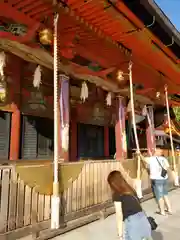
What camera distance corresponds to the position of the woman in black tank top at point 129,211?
106 inches

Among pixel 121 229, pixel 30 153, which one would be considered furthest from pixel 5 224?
pixel 30 153

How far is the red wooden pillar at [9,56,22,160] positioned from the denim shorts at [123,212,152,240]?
3.71m

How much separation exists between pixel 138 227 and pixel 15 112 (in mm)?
4023

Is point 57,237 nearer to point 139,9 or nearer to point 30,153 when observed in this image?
point 30,153

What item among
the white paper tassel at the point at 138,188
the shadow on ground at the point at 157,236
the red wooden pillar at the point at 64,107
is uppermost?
the red wooden pillar at the point at 64,107

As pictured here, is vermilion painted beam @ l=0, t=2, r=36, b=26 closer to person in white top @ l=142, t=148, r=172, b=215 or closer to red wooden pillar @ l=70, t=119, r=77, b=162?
red wooden pillar @ l=70, t=119, r=77, b=162

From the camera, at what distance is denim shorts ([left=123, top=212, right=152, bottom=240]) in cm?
269

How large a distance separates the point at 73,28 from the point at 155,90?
538 centimetres

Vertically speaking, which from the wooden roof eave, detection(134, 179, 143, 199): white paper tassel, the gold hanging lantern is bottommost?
detection(134, 179, 143, 199): white paper tassel

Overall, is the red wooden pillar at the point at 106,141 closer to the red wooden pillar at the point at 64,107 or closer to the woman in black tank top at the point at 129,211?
the red wooden pillar at the point at 64,107

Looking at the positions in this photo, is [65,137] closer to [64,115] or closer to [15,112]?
[64,115]

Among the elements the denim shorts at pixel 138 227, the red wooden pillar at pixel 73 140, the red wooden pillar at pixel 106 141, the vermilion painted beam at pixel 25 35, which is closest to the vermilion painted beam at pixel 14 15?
the vermilion painted beam at pixel 25 35

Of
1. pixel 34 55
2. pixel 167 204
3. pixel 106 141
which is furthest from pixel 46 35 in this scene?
pixel 106 141

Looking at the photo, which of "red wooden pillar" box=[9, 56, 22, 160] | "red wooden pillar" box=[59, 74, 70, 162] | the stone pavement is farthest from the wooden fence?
"red wooden pillar" box=[9, 56, 22, 160]
